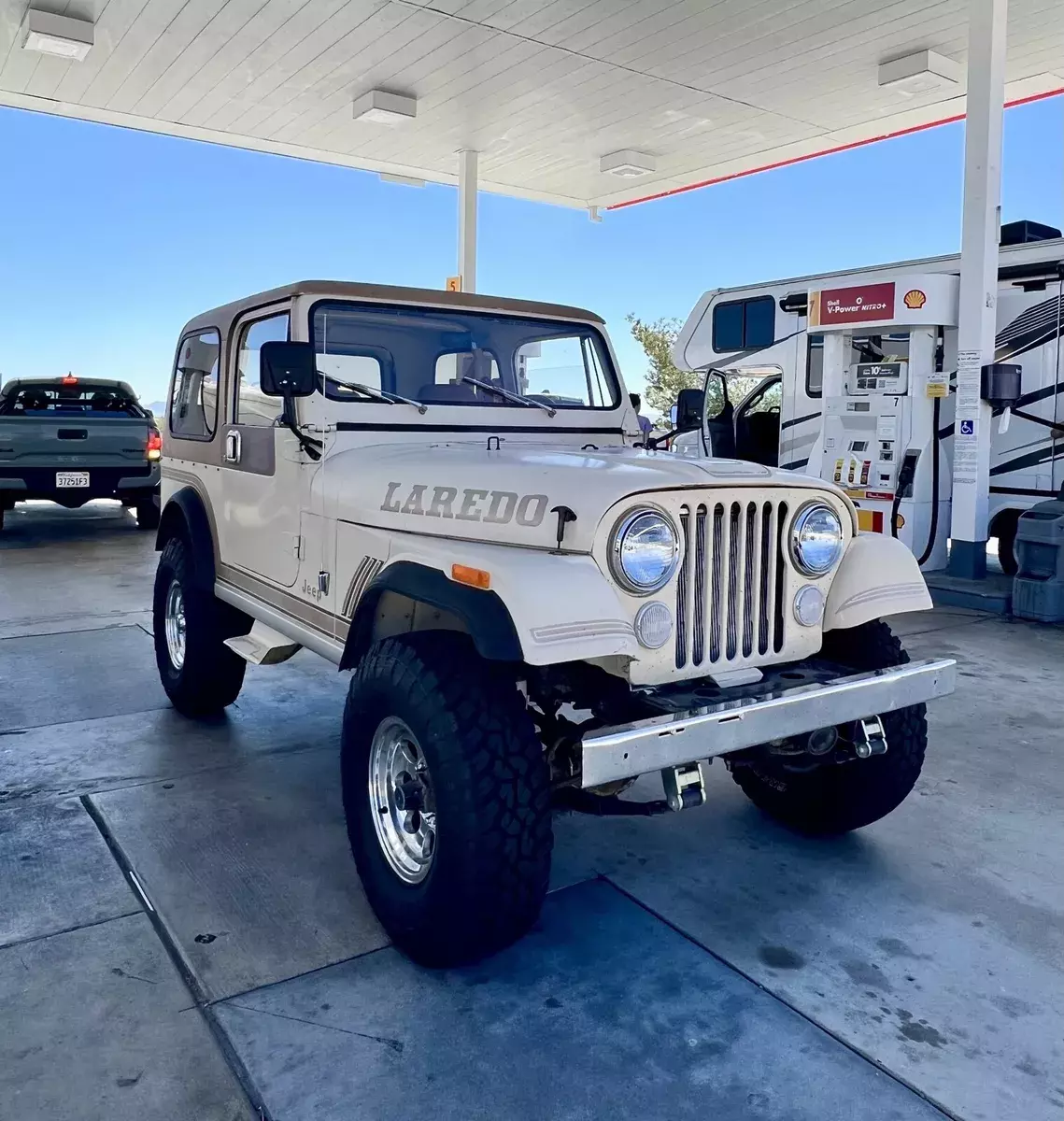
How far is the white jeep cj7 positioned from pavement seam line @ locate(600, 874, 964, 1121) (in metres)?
0.39

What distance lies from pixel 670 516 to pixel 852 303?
6.91 meters

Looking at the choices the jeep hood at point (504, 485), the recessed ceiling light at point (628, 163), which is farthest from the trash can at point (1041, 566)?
the recessed ceiling light at point (628, 163)

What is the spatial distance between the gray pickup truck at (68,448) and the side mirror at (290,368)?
25.1 ft

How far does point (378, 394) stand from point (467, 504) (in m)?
0.99

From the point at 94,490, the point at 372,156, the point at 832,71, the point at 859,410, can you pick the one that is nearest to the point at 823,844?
the point at 859,410

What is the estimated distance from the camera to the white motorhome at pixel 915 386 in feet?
27.1

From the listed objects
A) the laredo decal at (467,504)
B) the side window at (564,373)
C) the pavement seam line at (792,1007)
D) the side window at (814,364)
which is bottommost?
the pavement seam line at (792,1007)

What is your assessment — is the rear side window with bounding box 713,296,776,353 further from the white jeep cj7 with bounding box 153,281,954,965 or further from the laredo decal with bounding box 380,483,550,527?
the laredo decal with bounding box 380,483,550,527

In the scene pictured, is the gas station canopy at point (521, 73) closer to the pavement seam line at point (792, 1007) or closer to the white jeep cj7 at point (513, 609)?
the white jeep cj7 at point (513, 609)

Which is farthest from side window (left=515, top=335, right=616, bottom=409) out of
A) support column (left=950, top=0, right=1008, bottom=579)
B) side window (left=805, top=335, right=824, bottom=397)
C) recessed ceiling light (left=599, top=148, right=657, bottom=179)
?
recessed ceiling light (left=599, top=148, right=657, bottom=179)

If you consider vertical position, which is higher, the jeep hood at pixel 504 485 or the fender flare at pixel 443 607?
the jeep hood at pixel 504 485

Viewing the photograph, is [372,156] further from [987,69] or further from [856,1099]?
[856,1099]

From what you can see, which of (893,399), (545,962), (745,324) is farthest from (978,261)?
(545,962)

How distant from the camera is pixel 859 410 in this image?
8.99 metres
